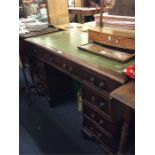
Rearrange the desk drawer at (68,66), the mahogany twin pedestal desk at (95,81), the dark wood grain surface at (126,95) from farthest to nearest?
the desk drawer at (68,66) < the mahogany twin pedestal desk at (95,81) < the dark wood grain surface at (126,95)

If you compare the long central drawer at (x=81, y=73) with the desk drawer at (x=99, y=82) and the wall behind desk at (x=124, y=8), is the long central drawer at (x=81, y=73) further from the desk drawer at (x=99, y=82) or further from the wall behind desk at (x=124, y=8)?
the wall behind desk at (x=124, y=8)

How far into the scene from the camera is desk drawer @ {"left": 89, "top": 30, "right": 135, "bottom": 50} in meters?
1.23

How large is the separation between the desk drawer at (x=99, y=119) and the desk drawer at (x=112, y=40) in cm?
49

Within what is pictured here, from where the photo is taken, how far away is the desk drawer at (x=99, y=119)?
1.40 metres

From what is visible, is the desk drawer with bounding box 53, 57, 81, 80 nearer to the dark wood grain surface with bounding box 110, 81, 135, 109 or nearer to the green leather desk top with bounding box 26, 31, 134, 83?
the green leather desk top with bounding box 26, 31, 134, 83

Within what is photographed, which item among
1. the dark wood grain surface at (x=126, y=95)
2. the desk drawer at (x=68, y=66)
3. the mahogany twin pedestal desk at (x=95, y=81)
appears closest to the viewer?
the dark wood grain surface at (x=126, y=95)

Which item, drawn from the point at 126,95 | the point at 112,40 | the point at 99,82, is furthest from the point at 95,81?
the point at 126,95

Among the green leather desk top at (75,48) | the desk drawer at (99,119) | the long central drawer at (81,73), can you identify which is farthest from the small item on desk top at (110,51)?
the desk drawer at (99,119)

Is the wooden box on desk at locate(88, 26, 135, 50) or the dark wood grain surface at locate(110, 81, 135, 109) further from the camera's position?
the wooden box on desk at locate(88, 26, 135, 50)

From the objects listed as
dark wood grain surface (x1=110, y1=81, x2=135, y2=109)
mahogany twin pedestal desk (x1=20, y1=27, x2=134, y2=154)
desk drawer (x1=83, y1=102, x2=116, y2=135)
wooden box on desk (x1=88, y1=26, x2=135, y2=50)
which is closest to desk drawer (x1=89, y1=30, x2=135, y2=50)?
wooden box on desk (x1=88, y1=26, x2=135, y2=50)

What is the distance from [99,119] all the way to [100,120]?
0.01 m

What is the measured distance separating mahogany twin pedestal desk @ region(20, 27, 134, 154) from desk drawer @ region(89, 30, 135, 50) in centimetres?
11

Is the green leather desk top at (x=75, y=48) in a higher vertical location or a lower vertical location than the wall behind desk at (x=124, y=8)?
lower
